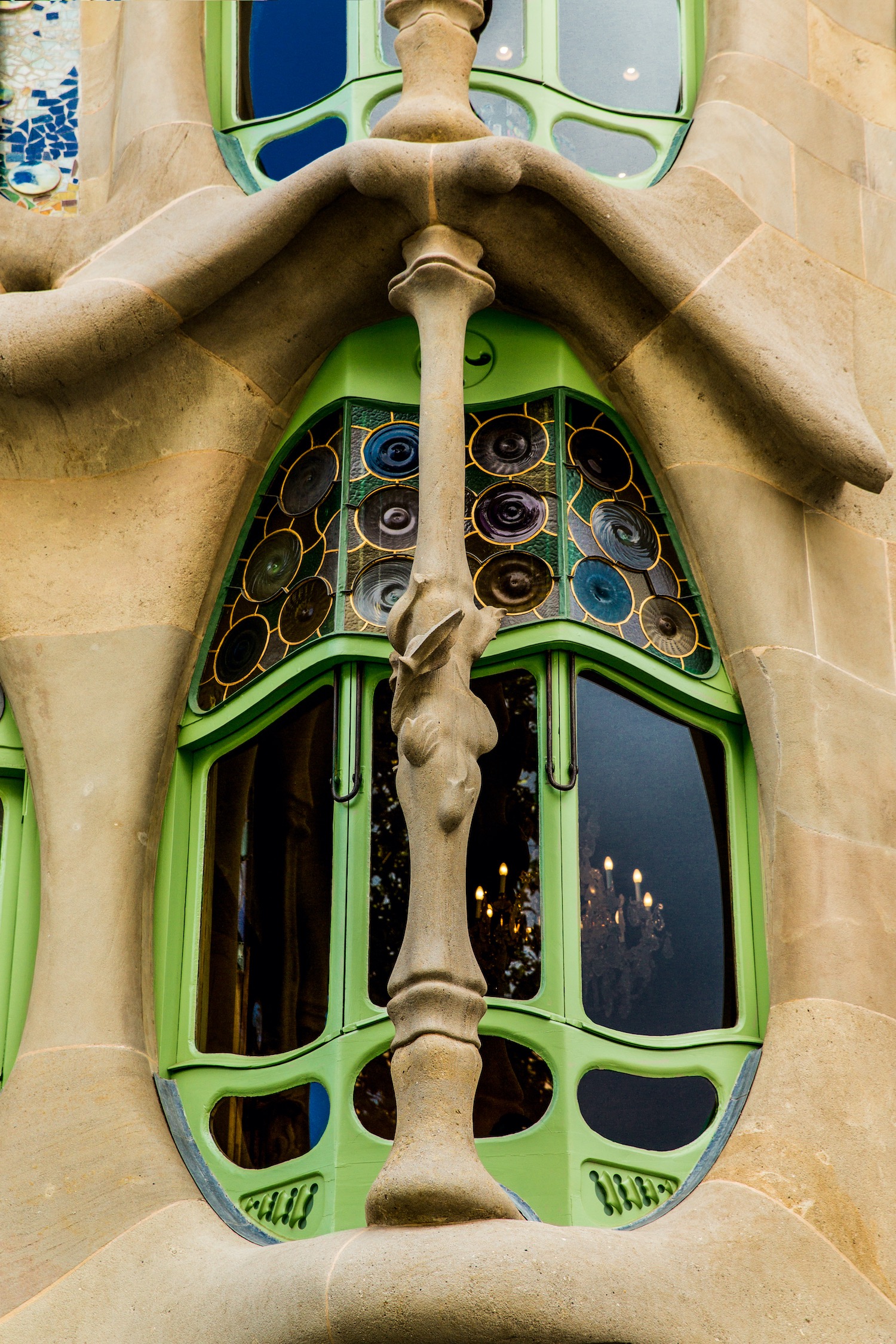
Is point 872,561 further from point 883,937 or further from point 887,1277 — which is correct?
point 887,1277

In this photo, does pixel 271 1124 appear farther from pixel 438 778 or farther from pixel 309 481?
pixel 309 481

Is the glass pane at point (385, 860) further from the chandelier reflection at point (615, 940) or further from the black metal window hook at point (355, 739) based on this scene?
the chandelier reflection at point (615, 940)

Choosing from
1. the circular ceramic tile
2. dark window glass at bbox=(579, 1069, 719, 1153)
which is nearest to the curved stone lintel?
the circular ceramic tile

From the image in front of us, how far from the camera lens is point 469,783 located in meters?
7.08

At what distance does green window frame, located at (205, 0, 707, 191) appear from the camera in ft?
29.1

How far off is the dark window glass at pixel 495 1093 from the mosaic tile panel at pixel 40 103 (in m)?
4.47

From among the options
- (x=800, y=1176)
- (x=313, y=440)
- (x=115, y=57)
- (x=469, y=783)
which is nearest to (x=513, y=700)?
(x=469, y=783)

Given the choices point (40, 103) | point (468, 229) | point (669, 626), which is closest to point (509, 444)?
point (468, 229)

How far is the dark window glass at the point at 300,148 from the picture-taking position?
8922 mm

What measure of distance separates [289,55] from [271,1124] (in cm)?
468

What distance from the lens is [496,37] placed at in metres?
9.09

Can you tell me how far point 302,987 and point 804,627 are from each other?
233cm

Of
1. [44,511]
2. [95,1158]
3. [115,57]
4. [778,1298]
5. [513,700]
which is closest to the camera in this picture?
[778,1298]

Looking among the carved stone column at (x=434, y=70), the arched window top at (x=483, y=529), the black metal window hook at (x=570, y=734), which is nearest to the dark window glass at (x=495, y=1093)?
the black metal window hook at (x=570, y=734)
